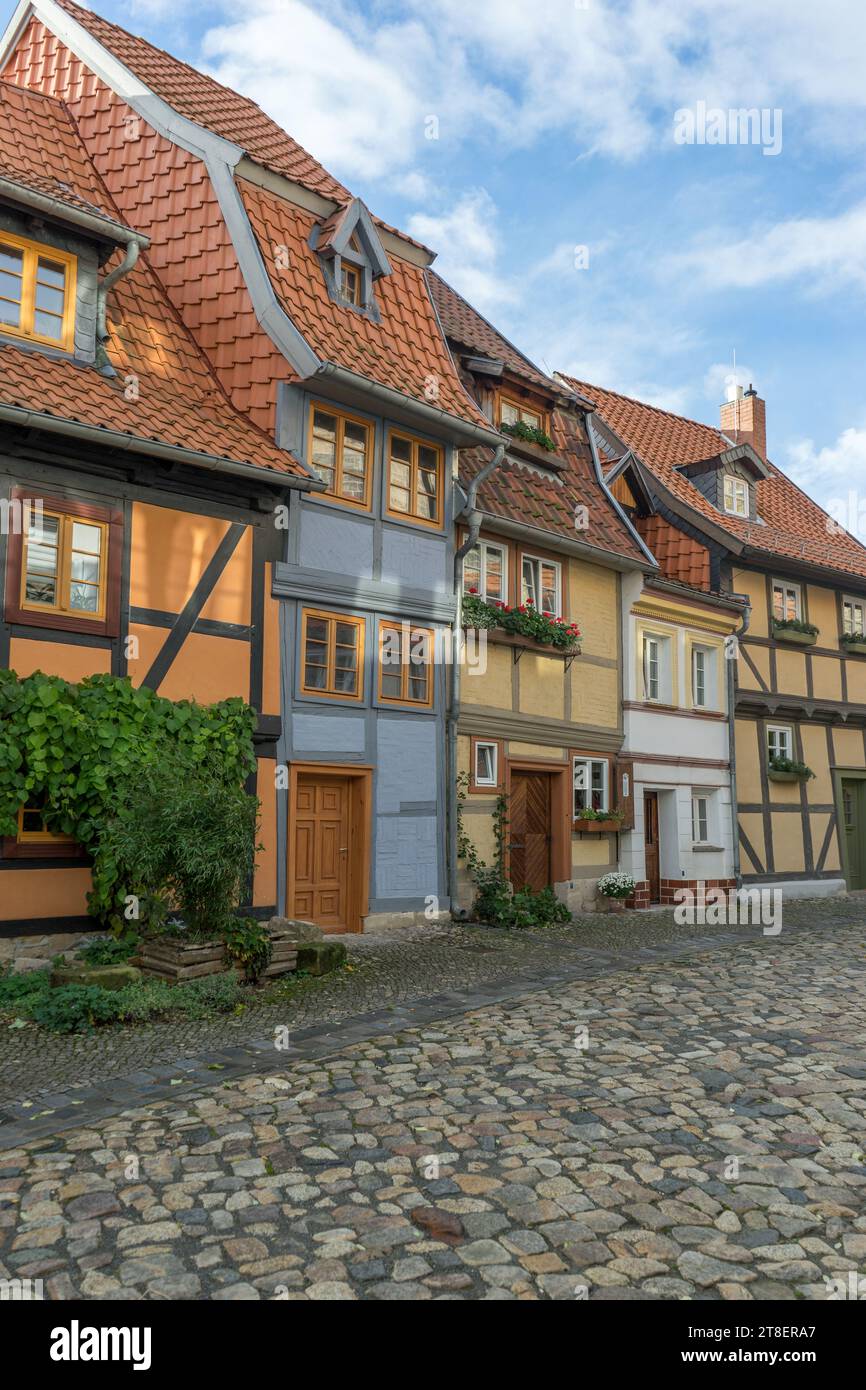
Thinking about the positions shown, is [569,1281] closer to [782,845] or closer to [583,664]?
[583,664]

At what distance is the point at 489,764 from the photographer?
1405cm

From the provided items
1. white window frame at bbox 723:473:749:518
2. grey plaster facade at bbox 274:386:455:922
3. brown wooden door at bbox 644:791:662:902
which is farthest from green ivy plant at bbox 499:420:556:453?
brown wooden door at bbox 644:791:662:902

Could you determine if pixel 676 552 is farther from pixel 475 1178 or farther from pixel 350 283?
pixel 475 1178

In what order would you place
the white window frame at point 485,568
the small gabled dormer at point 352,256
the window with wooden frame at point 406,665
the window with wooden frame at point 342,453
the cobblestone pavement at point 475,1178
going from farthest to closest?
the white window frame at point 485,568 → the small gabled dormer at point 352,256 → the window with wooden frame at point 406,665 → the window with wooden frame at point 342,453 → the cobblestone pavement at point 475,1178

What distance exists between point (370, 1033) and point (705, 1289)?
3.86m

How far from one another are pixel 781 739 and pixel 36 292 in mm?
14650

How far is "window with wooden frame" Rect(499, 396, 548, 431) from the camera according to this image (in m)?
15.4

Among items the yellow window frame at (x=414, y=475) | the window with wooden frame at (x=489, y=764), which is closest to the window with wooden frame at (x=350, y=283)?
the yellow window frame at (x=414, y=475)

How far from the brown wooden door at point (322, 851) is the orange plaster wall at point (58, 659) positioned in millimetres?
2841

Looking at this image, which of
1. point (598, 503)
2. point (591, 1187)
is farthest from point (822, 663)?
point (591, 1187)

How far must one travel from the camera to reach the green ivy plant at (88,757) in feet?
28.7

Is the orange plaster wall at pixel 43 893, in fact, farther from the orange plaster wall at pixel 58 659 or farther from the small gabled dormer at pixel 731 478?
the small gabled dormer at pixel 731 478

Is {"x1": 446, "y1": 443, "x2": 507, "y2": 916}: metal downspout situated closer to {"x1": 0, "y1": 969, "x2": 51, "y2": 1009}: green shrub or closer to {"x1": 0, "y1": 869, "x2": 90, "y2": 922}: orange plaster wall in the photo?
{"x1": 0, "y1": 869, "x2": 90, "y2": 922}: orange plaster wall

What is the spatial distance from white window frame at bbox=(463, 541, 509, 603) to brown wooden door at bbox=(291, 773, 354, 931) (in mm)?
3430
